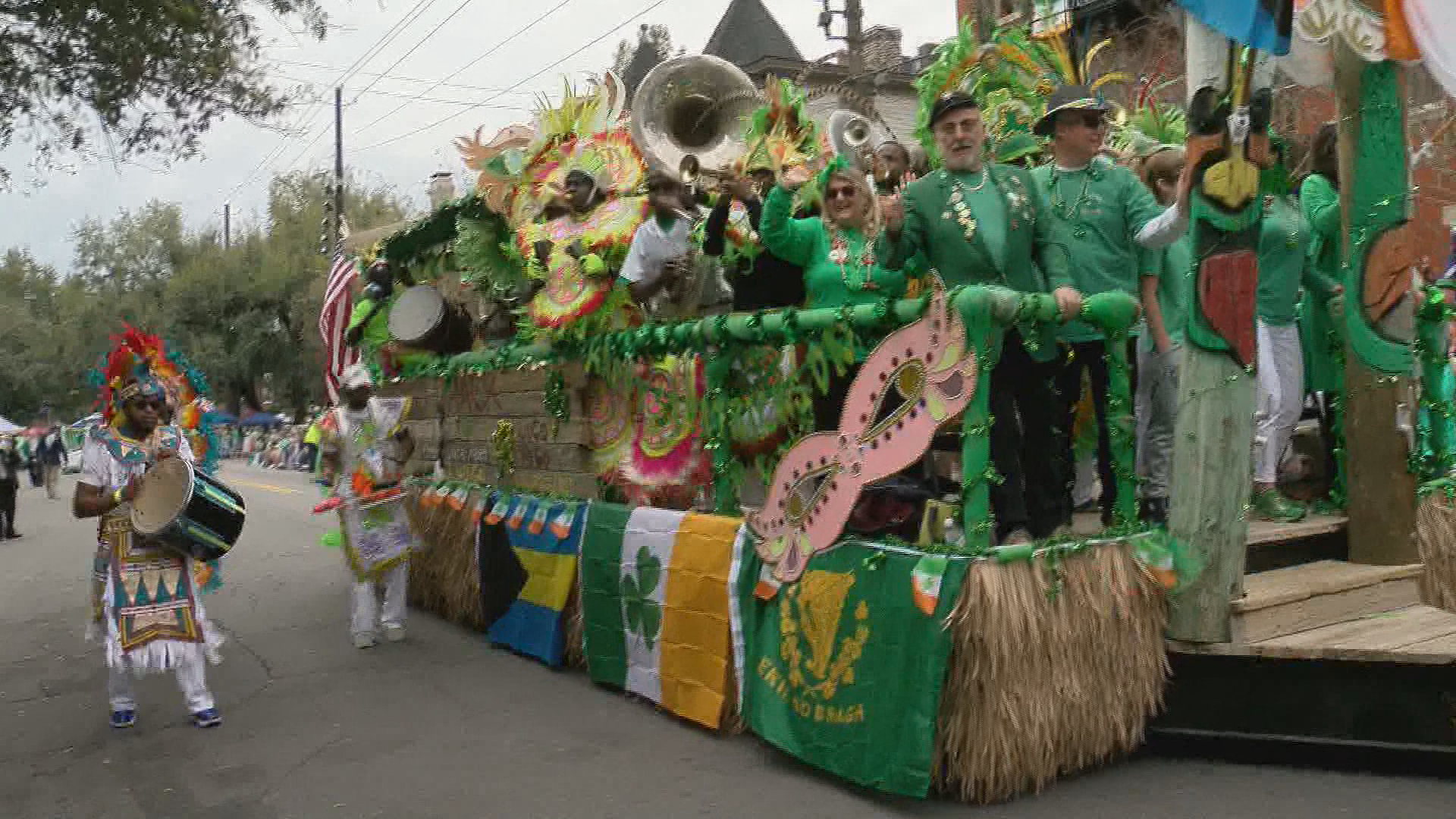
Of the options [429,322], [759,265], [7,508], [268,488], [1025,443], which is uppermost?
[759,265]

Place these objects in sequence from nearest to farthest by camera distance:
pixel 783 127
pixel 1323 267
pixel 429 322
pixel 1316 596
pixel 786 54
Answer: pixel 1316 596 → pixel 1323 267 → pixel 783 127 → pixel 429 322 → pixel 786 54

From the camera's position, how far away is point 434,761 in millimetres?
5305

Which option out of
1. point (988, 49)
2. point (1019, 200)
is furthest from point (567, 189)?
point (1019, 200)

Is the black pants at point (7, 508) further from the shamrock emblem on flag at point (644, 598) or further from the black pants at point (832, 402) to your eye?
the black pants at point (832, 402)

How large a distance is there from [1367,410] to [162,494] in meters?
5.60

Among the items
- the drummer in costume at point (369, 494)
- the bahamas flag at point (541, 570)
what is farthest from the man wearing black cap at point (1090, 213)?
the drummer in costume at point (369, 494)

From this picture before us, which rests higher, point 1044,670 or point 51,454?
point 1044,670

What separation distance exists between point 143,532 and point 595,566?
2178mm

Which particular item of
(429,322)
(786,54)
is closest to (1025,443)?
(429,322)

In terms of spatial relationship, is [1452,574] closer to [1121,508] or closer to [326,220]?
[1121,508]

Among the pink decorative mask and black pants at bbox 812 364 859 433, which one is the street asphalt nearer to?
the pink decorative mask

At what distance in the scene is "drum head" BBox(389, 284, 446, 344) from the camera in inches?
356

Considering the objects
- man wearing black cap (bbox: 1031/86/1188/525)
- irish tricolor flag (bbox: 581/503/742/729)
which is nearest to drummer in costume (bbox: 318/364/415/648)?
irish tricolor flag (bbox: 581/503/742/729)

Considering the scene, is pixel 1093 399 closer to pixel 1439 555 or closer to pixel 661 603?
pixel 1439 555
